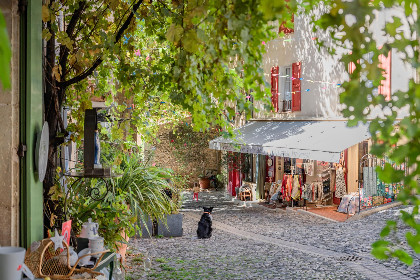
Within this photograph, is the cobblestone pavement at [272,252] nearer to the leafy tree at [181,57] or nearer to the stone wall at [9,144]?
the leafy tree at [181,57]

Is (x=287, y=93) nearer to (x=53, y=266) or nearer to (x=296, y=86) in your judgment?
(x=296, y=86)

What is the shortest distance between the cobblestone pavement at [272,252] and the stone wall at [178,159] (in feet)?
30.8

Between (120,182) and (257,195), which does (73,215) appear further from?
(257,195)

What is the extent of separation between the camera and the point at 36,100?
13.0 feet

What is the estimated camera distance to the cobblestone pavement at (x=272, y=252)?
797 centimetres

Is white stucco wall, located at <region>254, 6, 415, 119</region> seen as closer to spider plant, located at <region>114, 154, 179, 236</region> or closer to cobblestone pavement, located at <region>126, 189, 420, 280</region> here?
cobblestone pavement, located at <region>126, 189, 420, 280</region>

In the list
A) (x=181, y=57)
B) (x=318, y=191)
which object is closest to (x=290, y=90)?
(x=318, y=191)

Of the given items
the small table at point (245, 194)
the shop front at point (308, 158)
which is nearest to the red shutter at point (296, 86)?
the shop front at point (308, 158)

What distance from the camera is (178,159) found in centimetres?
2348

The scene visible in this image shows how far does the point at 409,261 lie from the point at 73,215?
4253 mm

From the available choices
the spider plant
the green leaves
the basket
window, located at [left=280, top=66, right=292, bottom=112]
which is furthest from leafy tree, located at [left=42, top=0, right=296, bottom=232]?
window, located at [left=280, top=66, right=292, bottom=112]

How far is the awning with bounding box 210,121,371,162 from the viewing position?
12.5 m

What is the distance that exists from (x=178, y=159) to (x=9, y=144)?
19759mm

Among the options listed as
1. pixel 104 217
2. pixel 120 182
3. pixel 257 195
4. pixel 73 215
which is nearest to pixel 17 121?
pixel 73 215
